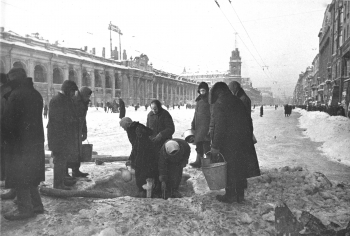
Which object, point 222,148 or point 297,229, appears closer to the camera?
point 297,229

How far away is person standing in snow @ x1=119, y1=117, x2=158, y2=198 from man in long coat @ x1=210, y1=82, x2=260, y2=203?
1.18 m

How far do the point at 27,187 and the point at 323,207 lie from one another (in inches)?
148

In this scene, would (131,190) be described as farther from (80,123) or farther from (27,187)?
(27,187)

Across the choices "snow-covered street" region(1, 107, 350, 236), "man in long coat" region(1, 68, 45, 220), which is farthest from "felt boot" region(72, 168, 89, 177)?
"man in long coat" region(1, 68, 45, 220)

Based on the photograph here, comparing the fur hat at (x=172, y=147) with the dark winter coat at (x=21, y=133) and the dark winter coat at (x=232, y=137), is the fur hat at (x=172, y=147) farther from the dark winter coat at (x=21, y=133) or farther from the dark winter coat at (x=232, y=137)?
the dark winter coat at (x=21, y=133)

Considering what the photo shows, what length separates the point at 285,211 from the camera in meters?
2.66

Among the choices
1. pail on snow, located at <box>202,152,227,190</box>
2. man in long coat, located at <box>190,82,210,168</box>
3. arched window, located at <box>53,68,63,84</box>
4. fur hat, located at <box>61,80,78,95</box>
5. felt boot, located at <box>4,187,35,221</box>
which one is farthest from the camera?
arched window, located at <box>53,68,63,84</box>

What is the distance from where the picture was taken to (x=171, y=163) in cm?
422

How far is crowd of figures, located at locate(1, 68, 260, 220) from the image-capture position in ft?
9.45

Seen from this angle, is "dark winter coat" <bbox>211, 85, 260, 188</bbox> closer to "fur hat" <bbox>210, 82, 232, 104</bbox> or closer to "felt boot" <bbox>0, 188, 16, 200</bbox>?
"fur hat" <bbox>210, 82, 232, 104</bbox>

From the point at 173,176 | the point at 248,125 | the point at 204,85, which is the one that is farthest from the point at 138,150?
the point at 204,85

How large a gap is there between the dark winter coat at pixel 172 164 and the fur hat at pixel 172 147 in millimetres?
103

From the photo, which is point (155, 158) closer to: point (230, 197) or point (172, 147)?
point (172, 147)

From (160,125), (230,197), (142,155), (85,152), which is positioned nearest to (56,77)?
(85,152)
